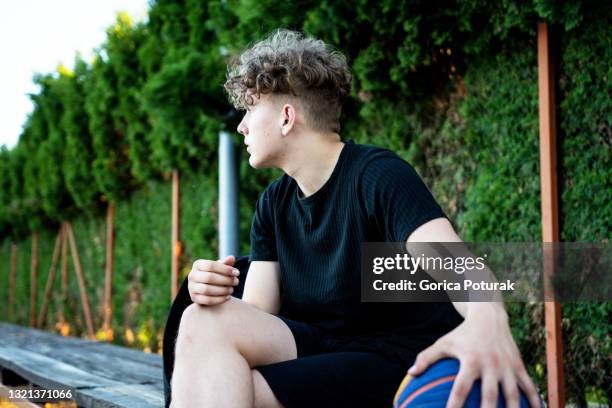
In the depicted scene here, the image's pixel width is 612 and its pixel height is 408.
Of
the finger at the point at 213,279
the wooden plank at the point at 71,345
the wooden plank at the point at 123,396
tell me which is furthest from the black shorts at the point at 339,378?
the wooden plank at the point at 71,345

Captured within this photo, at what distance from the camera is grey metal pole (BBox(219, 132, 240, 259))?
541 centimetres

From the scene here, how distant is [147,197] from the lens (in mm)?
8250

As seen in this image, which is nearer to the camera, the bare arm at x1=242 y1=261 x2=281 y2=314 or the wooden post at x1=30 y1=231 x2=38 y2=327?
the bare arm at x1=242 y1=261 x2=281 y2=314

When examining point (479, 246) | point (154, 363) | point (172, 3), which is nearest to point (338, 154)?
point (479, 246)

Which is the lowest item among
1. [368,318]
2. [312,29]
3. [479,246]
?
[368,318]

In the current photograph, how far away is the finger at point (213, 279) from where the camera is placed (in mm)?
1734

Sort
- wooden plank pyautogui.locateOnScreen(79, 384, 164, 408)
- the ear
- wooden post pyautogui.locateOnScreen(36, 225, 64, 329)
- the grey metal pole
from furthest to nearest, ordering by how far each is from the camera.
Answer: wooden post pyautogui.locateOnScreen(36, 225, 64, 329)
the grey metal pole
wooden plank pyautogui.locateOnScreen(79, 384, 164, 408)
the ear

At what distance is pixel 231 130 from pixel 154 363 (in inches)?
79.4

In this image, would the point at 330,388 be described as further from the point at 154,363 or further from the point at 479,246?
the point at 154,363

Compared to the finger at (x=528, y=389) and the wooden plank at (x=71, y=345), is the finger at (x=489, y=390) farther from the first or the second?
the wooden plank at (x=71, y=345)

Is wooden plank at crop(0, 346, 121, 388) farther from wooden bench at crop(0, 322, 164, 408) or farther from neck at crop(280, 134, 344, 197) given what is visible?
neck at crop(280, 134, 344, 197)

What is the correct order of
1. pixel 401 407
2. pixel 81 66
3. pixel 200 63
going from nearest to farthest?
1. pixel 401 407
2. pixel 200 63
3. pixel 81 66

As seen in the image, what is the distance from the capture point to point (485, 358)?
1.33 m

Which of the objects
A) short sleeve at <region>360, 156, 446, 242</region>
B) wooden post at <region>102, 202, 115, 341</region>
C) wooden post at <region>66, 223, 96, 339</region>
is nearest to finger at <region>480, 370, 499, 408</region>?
short sleeve at <region>360, 156, 446, 242</region>
